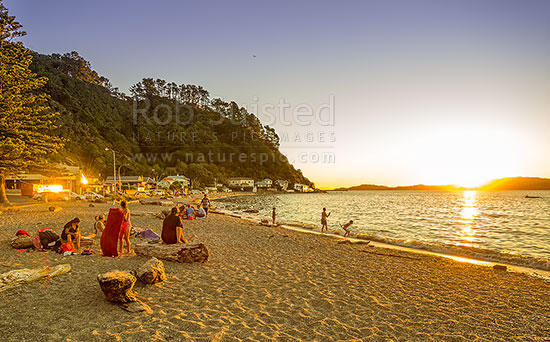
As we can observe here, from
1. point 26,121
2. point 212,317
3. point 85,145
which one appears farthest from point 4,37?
point 85,145

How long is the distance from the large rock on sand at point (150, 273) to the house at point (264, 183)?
122 m

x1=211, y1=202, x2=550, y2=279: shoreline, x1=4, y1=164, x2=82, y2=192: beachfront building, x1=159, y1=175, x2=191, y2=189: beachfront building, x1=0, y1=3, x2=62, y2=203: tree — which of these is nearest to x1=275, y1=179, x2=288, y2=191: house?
x1=159, y1=175, x2=191, y2=189: beachfront building

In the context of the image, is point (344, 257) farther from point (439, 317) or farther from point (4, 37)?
point (4, 37)

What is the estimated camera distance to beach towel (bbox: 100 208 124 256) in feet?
27.3

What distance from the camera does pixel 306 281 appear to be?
773 centimetres

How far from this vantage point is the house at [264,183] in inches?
5079

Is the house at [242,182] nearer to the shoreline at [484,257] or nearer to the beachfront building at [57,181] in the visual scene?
the beachfront building at [57,181]

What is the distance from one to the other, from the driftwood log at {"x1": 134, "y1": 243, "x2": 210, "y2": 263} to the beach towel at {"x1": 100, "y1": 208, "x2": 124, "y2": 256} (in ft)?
2.29

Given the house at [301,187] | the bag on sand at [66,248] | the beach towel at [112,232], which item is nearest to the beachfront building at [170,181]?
the house at [301,187]

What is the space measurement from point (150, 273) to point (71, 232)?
467 cm

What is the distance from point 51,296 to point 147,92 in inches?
6345

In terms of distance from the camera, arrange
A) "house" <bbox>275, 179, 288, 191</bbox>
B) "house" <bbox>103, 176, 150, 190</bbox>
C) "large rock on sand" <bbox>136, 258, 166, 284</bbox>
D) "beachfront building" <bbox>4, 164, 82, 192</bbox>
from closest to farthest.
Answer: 1. "large rock on sand" <bbox>136, 258, 166, 284</bbox>
2. "beachfront building" <bbox>4, 164, 82, 192</bbox>
3. "house" <bbox>103, 176, 150, 190</bbox>
4. "house" <bbox>275, 179, 288, 191</bbox>

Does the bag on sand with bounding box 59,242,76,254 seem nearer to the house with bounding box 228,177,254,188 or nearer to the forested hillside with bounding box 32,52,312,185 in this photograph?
the forested hillside with bounding box 32,52,312,185

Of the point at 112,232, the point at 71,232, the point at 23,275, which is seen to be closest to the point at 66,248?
the point at 71,232
